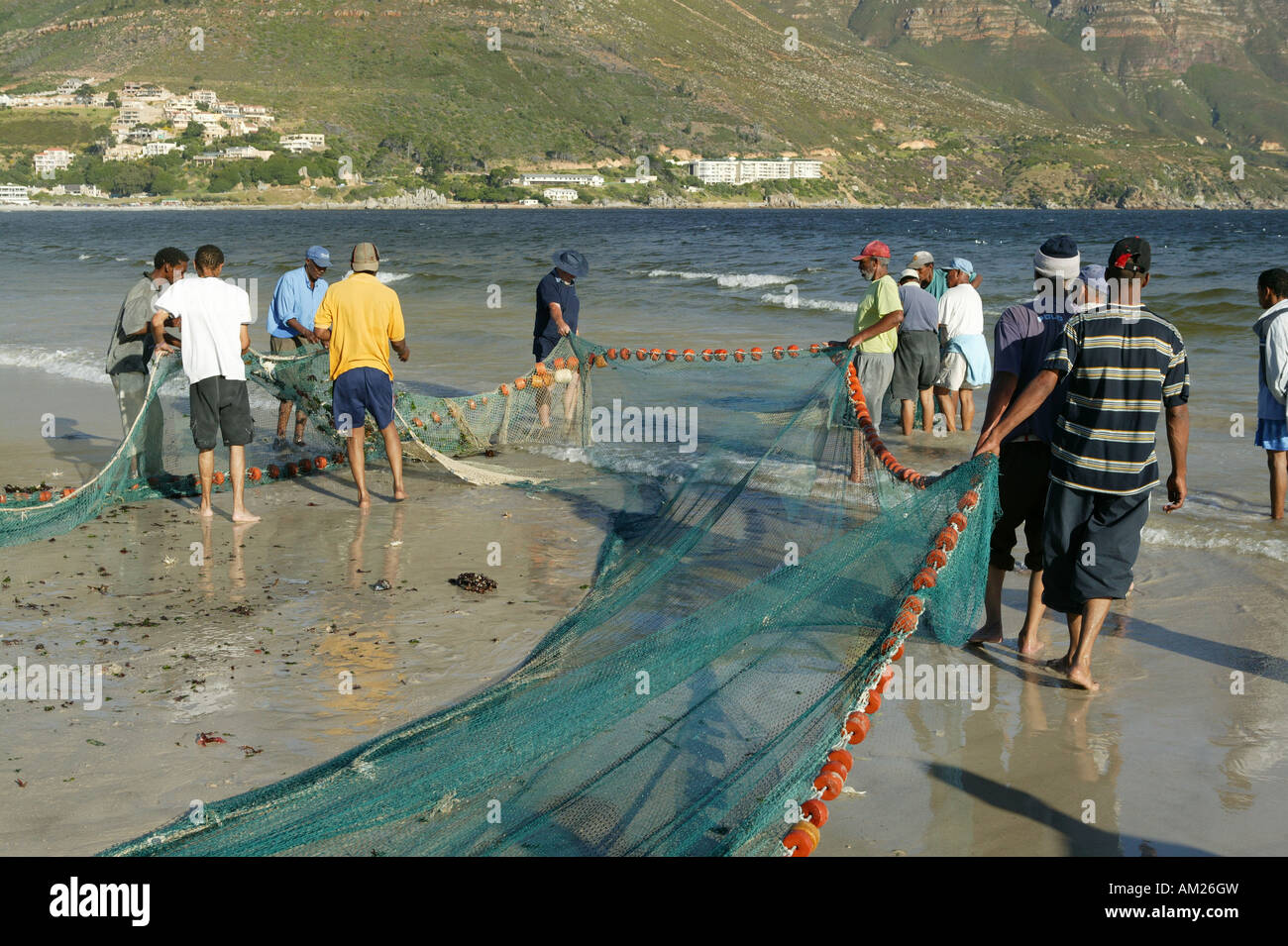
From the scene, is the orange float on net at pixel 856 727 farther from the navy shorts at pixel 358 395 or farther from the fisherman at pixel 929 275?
the fisherman at pixel 929 275

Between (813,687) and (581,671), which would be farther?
(813,687)

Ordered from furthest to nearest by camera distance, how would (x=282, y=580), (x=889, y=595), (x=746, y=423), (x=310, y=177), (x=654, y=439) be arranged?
(x=310, y=177) < (x=654, y=439) < (x=746, y=423) < (x=282, y=580) < (x=889, y=595)

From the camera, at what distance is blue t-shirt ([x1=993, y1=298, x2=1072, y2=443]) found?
521cm

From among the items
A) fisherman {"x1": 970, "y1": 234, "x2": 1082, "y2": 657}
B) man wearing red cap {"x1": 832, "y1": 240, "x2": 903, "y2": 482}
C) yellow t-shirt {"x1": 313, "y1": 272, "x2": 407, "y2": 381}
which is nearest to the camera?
fisherman {"x1": 970, "y1": 234, "x2": 1082, "y2": 657}

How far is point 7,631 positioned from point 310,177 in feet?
426

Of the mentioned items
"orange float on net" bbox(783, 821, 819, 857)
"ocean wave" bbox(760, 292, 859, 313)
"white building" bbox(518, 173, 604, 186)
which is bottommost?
"orange float on net" bbox(783, 821, 819, 857)

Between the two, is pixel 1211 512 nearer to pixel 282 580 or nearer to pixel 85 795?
pixel 282 580

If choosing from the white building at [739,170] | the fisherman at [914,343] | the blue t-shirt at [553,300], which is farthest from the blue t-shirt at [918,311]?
the white building at [739,170]

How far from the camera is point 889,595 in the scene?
4.63m

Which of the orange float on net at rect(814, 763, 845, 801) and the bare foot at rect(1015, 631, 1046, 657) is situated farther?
the bare foot at rect(1015, 631, 1046, 657)

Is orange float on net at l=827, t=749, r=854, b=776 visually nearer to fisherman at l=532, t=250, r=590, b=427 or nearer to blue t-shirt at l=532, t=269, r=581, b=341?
fisherman at l=532, t=250, r=590, b=427

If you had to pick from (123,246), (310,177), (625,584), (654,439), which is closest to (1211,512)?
(654,439)

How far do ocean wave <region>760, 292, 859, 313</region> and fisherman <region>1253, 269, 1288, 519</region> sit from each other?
50.9 ft

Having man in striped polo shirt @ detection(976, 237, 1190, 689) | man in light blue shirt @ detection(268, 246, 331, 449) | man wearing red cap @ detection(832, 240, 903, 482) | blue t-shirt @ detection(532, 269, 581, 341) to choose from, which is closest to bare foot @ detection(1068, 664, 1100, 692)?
man in striped polo shirt @ detection(976, 237, 1190, 689)
